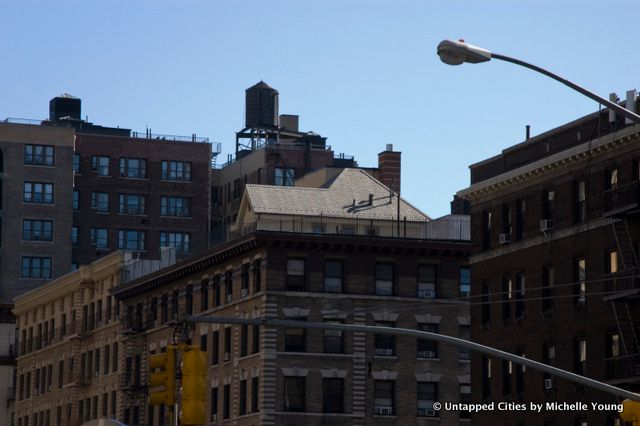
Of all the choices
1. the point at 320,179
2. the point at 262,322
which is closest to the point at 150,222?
the point at 320,179

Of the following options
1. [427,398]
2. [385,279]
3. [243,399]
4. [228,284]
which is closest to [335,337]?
[385,279]

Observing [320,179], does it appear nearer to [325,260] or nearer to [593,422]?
[325,260]

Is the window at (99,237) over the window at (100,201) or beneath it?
beneath

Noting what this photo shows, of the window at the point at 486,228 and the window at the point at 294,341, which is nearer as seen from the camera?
the window at the point at 486,228

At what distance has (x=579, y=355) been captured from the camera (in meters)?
66.1

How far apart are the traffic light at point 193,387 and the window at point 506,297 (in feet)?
147

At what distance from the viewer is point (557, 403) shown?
67.0 m

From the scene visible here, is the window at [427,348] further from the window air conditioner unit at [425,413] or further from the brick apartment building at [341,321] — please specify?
the window air conditioner unit at [425,413]

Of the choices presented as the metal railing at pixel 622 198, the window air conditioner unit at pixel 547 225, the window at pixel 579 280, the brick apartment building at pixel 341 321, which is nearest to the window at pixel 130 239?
the brick apartment building at pixel 341 321

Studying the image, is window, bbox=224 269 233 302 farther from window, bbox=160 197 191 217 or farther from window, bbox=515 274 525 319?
window, bbox=160 197 191 217

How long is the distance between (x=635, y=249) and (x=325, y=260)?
105 ft

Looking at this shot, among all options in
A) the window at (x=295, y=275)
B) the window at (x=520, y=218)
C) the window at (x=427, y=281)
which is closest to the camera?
the window at (x=520, y=218)

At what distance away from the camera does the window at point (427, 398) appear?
9169 cm

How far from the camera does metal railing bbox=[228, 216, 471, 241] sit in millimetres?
96688
